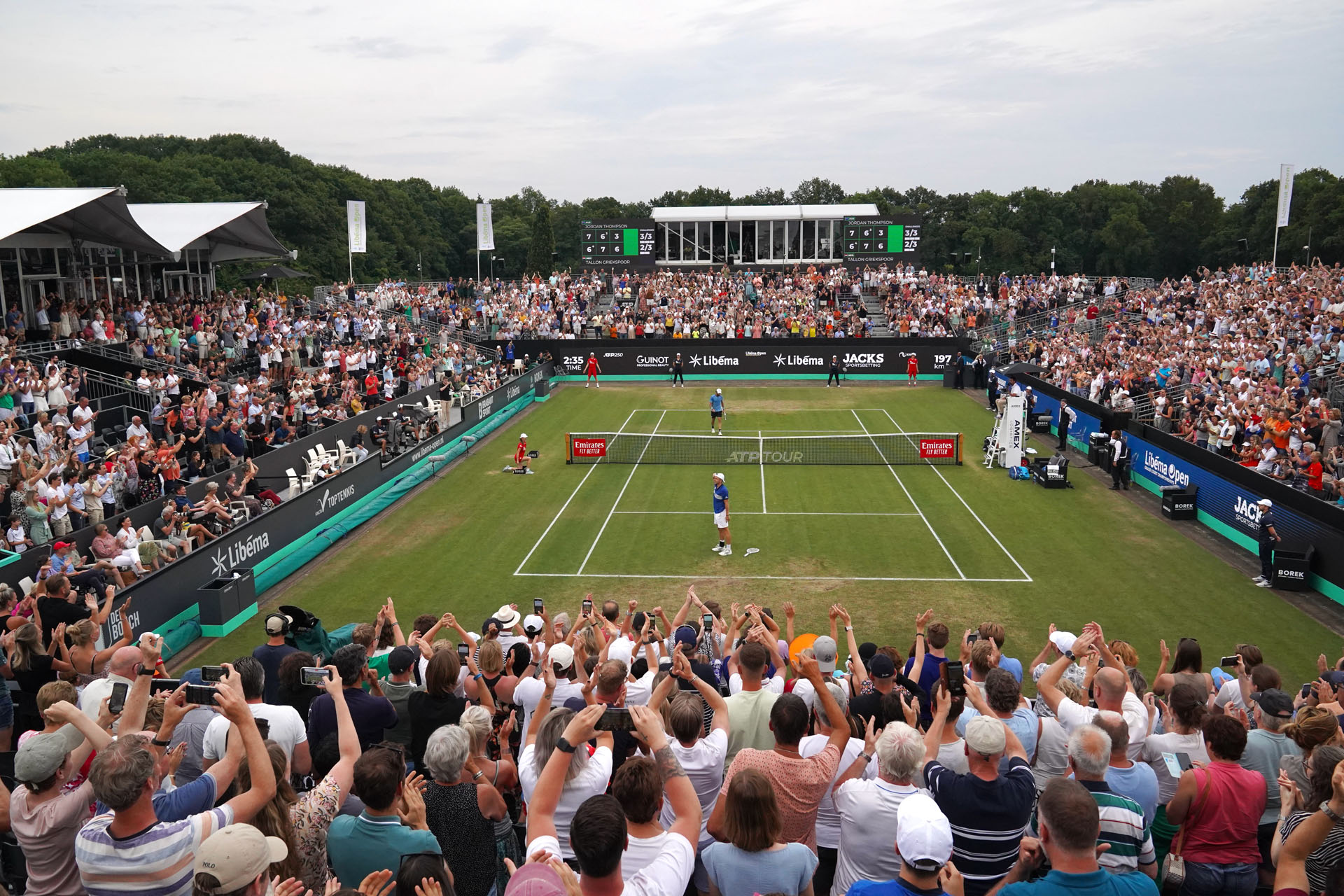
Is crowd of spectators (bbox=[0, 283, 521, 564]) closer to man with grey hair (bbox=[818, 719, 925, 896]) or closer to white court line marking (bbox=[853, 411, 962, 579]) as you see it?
man with grey hair (bbox=[818, 719, 925, 896])

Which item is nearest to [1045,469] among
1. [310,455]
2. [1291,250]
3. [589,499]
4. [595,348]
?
[589,499]

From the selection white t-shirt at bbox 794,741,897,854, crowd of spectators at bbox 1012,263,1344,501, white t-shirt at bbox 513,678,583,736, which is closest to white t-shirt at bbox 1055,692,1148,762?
white t-shirt at bbox 794,741,897,854

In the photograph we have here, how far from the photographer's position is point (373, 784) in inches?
186

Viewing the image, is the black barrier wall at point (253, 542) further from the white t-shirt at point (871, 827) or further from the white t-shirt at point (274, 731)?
the white t-shirt at point (871, 827)

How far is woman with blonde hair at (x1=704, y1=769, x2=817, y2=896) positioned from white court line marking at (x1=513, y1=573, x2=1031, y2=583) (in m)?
14.5

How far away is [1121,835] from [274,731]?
5.48 meters

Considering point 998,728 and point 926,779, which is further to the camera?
point 926,779

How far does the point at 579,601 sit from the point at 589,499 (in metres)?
8.09

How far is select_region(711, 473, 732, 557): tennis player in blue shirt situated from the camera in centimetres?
2030

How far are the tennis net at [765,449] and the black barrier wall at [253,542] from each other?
5.59m

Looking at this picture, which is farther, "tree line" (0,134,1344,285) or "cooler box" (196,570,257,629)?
"tree line" (0,134,1344,285)

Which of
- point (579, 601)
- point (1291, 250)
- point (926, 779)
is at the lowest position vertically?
point (579, 601)

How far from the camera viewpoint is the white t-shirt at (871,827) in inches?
206

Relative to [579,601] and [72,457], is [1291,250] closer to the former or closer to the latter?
[579,601]
